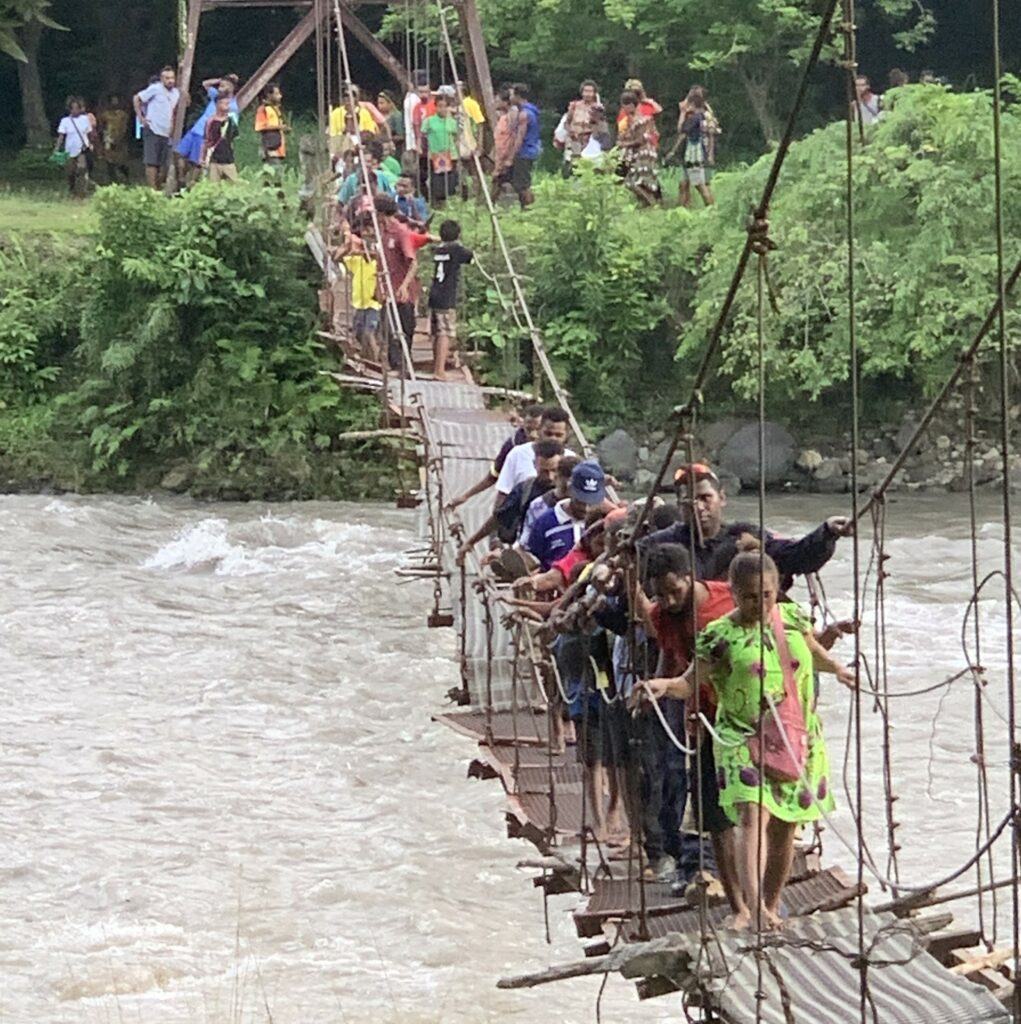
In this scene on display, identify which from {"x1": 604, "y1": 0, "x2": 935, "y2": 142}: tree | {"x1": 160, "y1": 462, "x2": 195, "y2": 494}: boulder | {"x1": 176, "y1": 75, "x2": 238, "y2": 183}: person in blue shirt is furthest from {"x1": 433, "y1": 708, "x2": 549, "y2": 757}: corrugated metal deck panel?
{"x1": 604, "y1": 0, "x2": 935, "y2": 142}: tree

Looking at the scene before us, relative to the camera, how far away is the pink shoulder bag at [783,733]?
4676 mm

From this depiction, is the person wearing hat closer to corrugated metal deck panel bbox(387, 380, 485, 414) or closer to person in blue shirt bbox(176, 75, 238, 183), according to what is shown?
corrugated metal deck panel bbox(387, 380, 485, 414)

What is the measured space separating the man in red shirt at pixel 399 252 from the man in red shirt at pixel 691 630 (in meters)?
6.87

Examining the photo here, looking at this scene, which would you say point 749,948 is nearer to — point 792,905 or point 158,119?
point 792,905

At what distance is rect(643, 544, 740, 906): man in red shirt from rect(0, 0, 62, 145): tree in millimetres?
16754

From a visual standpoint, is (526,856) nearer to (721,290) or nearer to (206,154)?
(721,290)

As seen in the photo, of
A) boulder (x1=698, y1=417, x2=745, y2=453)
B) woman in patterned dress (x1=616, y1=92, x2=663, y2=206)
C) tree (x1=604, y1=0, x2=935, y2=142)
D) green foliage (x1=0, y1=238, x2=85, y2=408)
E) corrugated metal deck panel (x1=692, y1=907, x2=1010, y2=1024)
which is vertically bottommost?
corrugated metal deck panel (x1=692, y1=907, x2=1010, y2=1024)

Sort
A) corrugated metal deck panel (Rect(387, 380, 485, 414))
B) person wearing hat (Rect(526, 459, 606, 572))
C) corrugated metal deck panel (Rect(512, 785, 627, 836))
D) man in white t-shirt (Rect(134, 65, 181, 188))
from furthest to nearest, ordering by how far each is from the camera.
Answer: man in white t-shirt (Rect(134, 65, 181, 188)), corrugated metal deck panel (Rect(387, 380, 485, 414)), person wearing hat (Rect(526, 459, 606, 572)), corrugated metal deck panel (Rect(512, 785, 627, 836))

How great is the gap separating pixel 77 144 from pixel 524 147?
4874 millimetres

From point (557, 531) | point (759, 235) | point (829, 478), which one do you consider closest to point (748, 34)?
point (829, 478)

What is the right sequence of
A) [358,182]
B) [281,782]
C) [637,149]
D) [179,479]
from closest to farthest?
[281,782] → [358,182] → [179,479] → [637,149]

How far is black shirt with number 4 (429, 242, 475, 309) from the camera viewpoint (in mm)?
11984

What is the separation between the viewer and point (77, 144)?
19656mm

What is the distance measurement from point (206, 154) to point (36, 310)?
5.95 ft
